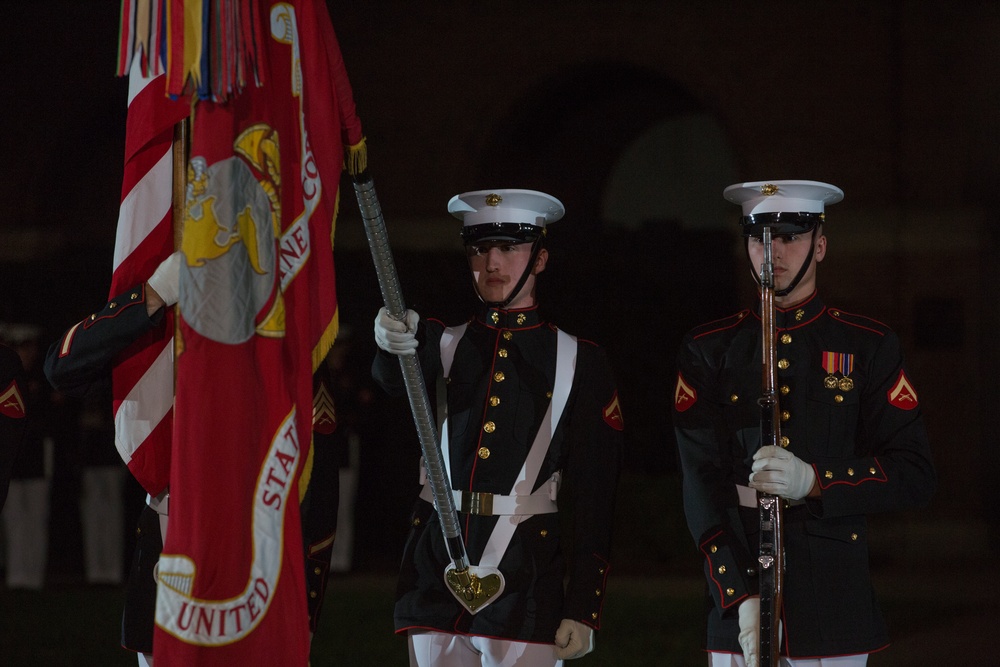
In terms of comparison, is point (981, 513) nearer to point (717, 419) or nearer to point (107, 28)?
point (717, 419)

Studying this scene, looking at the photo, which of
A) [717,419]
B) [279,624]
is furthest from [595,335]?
[279,624]

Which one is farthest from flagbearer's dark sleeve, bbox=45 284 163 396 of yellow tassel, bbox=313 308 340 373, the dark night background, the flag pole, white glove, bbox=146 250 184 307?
the dark night background

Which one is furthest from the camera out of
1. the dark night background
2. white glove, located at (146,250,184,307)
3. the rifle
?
the dark night background

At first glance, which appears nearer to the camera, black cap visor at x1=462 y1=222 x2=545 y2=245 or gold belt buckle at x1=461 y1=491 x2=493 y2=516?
gold belt buckle at x1=461 y1=491 x2=493 y2=516

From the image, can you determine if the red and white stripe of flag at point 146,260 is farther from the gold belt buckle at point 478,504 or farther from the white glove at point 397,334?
the gold belt buckle at point 478,504

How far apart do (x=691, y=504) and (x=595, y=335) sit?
237 inches

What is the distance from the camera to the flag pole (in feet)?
9.29

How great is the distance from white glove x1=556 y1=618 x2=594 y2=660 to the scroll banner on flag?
94 cm

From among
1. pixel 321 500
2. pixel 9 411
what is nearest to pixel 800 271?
pixel 321 500

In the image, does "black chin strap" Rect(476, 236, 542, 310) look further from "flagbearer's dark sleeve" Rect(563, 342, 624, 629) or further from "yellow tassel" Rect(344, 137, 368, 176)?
"yellow tassel" Rect(344, 137, 368, 176)

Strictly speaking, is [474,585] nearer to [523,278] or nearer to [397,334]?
[397,334]

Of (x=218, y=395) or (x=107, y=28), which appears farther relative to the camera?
(x=107, y=28)

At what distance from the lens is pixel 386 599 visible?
788cm

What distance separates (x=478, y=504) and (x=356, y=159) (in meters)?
1.14
